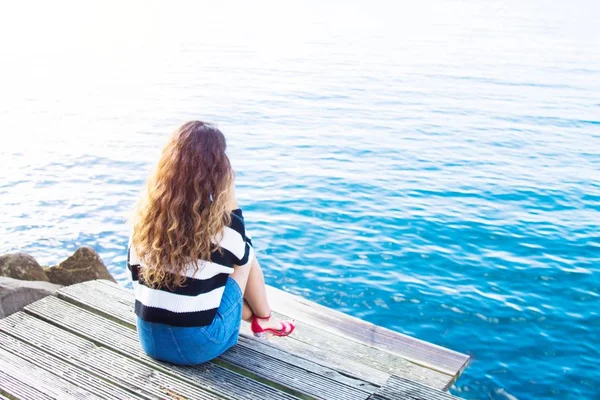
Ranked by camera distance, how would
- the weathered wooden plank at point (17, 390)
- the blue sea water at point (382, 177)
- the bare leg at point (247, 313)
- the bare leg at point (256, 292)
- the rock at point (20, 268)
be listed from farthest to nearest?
the blue sea water at point (382, 177) → the rock at point (20, 268) → the bare leg at point (247, 313) → the bare leg at point (256, 292) → the weathered wooden plank at point (17, 390)

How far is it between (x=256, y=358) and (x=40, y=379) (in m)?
1.26

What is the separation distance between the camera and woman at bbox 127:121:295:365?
12.2ft

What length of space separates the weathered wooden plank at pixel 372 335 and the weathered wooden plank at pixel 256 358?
65.6 inches

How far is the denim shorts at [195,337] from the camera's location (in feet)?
12.5

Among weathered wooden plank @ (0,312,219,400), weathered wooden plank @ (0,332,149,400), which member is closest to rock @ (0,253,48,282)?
weathered wooden plank @ (0,312,219,400)

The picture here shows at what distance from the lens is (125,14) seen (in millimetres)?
55062

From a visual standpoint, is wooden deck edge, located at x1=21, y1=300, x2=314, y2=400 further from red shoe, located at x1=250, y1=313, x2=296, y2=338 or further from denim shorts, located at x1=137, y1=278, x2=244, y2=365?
red shoe, located at x1=250, y1=313, x2=296, y2=338

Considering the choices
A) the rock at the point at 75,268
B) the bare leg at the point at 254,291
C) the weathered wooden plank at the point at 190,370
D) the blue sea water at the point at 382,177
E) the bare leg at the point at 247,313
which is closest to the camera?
the weathered wooden plank at the point at 190,370

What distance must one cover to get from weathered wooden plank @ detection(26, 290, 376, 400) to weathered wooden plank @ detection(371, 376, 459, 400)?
8 centimetres

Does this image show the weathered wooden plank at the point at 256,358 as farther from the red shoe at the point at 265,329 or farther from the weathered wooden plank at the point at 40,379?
the weathered wooden plank at the point at 40,379

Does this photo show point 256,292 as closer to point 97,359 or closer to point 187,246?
point 187,246

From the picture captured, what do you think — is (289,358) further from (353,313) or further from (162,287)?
(353,313)

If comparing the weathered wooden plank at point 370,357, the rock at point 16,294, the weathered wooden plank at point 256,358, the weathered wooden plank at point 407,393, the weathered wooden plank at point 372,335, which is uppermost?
the rock at point 16,294

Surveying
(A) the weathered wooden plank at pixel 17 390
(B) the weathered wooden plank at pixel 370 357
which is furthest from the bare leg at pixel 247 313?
(A) the weathered wooden plank at pixel 17 390
